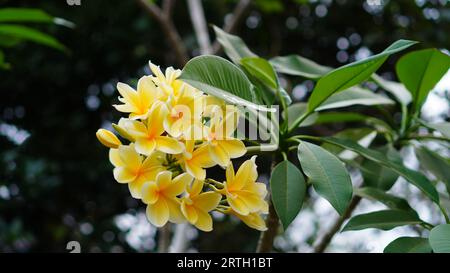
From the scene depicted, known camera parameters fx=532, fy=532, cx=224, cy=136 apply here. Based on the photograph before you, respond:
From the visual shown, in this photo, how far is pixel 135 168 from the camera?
0.61 m

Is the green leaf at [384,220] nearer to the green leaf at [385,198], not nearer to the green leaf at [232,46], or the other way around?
the green leaf at [385,198]

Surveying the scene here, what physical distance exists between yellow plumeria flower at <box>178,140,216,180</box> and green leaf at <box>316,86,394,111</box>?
0.34 m

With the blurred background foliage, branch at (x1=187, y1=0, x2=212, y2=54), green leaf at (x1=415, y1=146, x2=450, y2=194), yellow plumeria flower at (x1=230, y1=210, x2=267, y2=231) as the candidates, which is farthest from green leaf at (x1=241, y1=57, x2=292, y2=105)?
the blurred background foliage

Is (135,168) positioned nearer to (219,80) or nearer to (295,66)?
(219,80)

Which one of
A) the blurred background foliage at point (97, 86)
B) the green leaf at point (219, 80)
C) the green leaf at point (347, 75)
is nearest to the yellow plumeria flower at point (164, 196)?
the green leaf at point (219, 80)

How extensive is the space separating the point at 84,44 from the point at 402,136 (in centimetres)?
176

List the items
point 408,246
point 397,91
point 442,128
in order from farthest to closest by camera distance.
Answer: point 397,91 < point 442,128 < point 408,246

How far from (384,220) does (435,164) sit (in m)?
0.23

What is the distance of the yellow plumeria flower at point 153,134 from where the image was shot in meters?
0.60

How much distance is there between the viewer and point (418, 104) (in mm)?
955

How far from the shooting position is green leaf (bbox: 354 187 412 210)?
2.72ft

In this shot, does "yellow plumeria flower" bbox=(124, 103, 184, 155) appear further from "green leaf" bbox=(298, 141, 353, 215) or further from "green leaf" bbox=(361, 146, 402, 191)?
"green leaf" bbox=(361, 146, 402, 191)

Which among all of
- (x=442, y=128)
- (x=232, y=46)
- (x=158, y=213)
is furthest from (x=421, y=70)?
(x=158, y=213)
